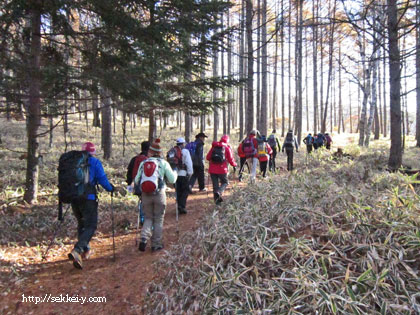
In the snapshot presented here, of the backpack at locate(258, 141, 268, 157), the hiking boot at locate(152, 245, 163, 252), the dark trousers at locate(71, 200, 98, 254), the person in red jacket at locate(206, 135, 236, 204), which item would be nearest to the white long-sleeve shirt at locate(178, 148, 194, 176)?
the person in red jacket at locate(206, 135, 236, 204)

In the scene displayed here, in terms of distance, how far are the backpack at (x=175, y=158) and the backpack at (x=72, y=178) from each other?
263 centimetres

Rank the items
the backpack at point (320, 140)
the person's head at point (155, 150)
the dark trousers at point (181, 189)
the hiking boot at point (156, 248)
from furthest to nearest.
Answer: the backpack at point (320, 140)
the dark trousers at point (181, 189)
the person's head at point (155, 150)
the hiking boot at point (156, 248)

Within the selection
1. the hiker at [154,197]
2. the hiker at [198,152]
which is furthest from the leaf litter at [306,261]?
the hiker at [198,152]

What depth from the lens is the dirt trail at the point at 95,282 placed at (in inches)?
142

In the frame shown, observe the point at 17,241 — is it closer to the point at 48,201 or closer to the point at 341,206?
the point at 48,201

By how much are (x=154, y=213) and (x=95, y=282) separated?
1512 millimetres

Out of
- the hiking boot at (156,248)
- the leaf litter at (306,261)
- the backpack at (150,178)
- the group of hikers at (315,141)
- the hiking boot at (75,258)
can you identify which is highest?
the group of hikers at (315,141)

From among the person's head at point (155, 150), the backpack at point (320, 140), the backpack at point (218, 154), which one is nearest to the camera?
the person's head at point (155, 150)

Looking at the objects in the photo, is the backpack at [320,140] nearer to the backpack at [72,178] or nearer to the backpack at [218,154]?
the backpack at [218,154]

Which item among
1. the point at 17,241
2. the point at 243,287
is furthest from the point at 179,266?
the point at 17,241

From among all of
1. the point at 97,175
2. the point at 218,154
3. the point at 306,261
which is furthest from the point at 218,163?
the point at 306,261

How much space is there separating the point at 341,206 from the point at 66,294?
4.32 metres

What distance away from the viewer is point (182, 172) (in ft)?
23.4

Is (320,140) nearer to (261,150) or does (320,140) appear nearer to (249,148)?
(261,150)
